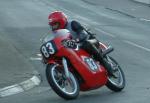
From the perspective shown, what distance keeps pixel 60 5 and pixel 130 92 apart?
1096 inches

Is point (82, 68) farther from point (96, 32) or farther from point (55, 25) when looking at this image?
point (96, 32)

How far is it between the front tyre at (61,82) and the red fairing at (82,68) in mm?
189

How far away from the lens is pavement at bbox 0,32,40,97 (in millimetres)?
12484

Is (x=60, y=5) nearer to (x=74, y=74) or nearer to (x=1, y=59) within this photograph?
(x=1, y=59)

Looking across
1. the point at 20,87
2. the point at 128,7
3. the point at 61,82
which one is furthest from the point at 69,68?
the point at 128,7

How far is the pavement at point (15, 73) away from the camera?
12.5 metres

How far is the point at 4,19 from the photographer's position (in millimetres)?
29094

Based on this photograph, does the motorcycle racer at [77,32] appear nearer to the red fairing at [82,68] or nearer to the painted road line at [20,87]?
the red fairing at [82,68]

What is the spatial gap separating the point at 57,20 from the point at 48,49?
1.86ft

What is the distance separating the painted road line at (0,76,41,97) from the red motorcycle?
132cm

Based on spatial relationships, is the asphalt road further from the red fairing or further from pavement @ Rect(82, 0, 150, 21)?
pavement @ Rect(82, 0, 150, 21)

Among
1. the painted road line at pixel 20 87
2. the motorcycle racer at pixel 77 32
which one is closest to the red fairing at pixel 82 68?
the motorcycle racer at pixel 77 32

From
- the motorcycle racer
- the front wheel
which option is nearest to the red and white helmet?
the motorcycle racer

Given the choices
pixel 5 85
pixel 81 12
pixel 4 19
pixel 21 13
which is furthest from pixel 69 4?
pixel 5 85
